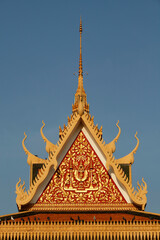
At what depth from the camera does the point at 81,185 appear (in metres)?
21.2

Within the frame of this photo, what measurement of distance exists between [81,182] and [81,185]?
111 mm

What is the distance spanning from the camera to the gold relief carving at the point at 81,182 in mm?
20906

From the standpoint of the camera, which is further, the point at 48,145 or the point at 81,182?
the point at 48,145

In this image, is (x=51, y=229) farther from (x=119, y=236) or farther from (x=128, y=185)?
(x=128, y=185)

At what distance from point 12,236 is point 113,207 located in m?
4.01

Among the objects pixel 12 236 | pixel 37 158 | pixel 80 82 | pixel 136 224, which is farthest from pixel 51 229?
pixel 80 82

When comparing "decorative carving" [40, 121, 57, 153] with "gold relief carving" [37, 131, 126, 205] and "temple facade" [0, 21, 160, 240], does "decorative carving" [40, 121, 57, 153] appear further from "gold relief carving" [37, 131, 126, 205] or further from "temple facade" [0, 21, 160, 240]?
"gold relief carving" [37, 131, 126, 205]

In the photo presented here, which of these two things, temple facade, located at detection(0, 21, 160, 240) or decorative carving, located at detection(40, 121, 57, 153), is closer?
temple facade, located at detection(0, 21, 160, 240)

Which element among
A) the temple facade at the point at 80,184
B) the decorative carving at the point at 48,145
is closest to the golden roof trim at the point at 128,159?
the temple facade at the point at 80,184

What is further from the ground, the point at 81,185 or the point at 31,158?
the point at 31,158

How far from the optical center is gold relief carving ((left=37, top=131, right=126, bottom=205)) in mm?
20906

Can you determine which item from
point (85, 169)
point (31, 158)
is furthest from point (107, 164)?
point (31, 158)

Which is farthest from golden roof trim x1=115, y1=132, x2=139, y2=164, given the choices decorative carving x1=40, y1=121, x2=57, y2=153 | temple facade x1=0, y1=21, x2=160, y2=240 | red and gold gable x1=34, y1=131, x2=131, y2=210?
decorative carving x1=40, y1=121, x2=57, y2=153

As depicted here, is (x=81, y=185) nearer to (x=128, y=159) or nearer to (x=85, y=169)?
(x=85, y=169)
